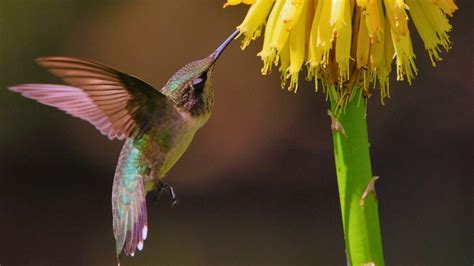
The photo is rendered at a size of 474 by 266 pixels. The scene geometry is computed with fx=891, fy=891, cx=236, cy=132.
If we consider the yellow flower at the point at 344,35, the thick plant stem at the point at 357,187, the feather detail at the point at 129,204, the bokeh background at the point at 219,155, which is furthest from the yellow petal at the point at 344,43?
the bokeh background at the point at 219,155

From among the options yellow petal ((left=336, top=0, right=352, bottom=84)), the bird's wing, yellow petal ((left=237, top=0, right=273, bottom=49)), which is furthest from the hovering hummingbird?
yellow petal ((left=336, top=0, right=352, bottom=84))

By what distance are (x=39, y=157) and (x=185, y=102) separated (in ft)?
15.4

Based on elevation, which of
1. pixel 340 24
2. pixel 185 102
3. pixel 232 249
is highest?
pixel 340 24

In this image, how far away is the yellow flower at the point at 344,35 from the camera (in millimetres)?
2498

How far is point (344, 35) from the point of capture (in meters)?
2.51

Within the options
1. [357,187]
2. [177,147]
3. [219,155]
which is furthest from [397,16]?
[219,155]

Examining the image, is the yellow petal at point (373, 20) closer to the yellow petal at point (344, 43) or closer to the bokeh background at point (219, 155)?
the yellow petal at point (344, 43)

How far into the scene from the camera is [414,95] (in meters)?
7.61

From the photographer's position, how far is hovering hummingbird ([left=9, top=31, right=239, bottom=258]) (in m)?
3.02

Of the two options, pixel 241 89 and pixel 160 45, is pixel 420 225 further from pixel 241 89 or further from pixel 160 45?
pixel 160 45

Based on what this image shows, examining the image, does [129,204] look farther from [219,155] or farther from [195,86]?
[219,155]

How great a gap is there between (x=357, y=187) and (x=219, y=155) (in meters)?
5.25

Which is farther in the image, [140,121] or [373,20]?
[140,121]

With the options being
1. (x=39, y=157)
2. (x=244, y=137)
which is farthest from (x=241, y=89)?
(x=39, y=157)
